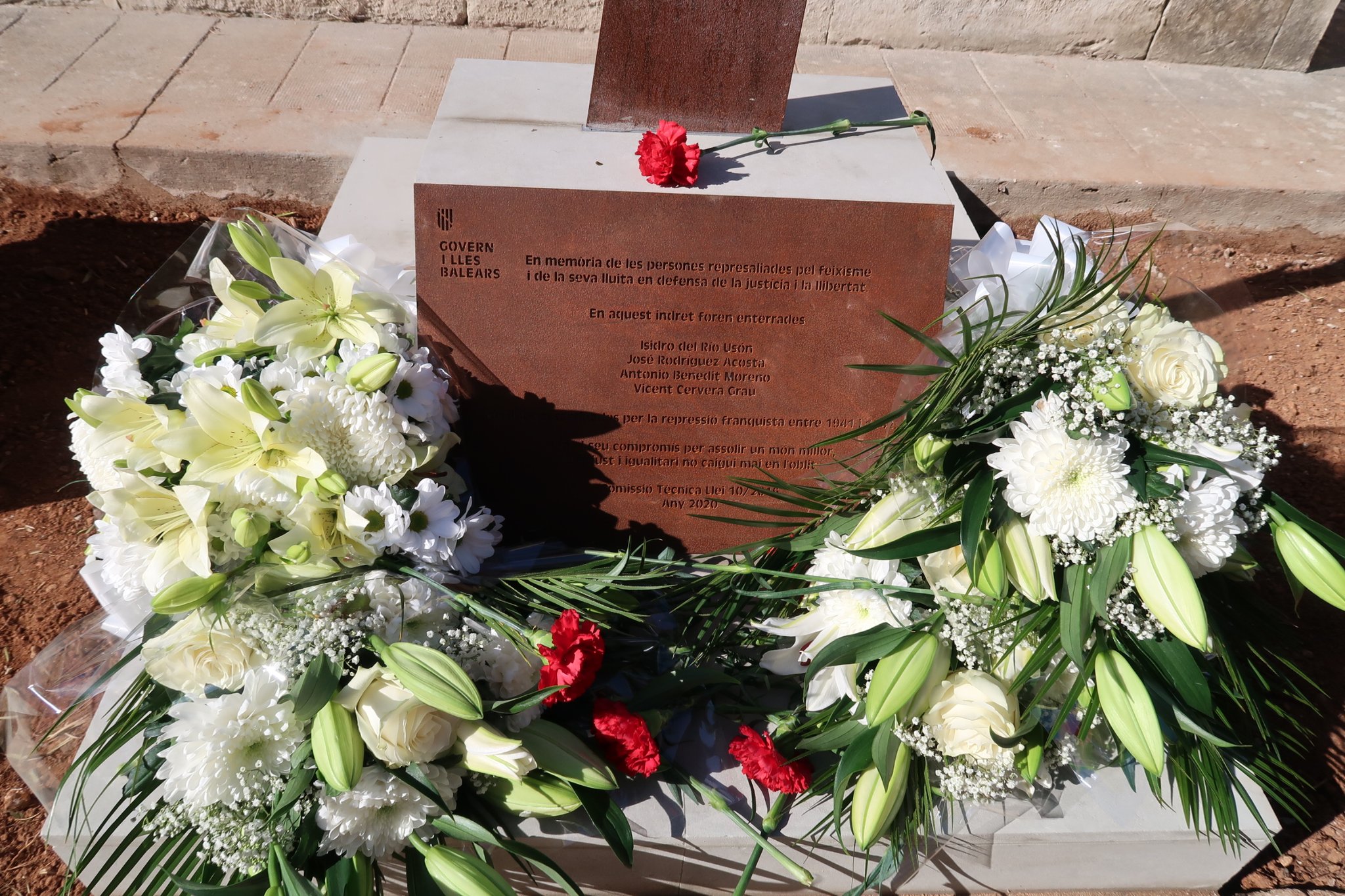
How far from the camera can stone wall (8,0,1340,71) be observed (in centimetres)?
494

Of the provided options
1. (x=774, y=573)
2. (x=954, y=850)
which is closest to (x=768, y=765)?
(x=774, y=573)

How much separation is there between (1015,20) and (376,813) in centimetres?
515

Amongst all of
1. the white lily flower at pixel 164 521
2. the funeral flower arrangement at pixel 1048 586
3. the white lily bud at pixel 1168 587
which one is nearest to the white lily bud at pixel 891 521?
the funeral flower arrangement at pixel 1048 586

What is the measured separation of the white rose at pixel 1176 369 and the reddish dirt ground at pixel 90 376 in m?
0.34

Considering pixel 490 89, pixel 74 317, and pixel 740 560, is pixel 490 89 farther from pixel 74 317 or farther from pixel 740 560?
pixel 74 317

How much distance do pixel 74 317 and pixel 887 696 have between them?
3.31 metres

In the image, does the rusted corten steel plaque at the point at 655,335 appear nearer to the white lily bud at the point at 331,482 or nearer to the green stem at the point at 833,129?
the green stem at the point at 833,129

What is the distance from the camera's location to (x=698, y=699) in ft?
6.77

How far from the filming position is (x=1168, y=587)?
62.4 inches

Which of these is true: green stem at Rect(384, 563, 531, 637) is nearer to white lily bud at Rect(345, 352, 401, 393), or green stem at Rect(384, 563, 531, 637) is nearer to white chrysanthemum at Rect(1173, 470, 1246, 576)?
white lily bud at Rect(345, 352, 401, 393)

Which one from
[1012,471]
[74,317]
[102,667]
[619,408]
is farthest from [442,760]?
[74,317]

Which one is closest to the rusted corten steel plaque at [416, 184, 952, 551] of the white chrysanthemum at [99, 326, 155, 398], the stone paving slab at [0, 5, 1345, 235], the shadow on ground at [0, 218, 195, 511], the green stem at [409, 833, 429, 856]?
the white chrysanthemum at [99, 326, 155, 398]

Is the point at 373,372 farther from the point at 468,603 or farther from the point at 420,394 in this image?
the point at 468,603

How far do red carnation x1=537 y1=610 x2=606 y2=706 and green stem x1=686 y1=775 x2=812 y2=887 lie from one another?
0.36 meters
